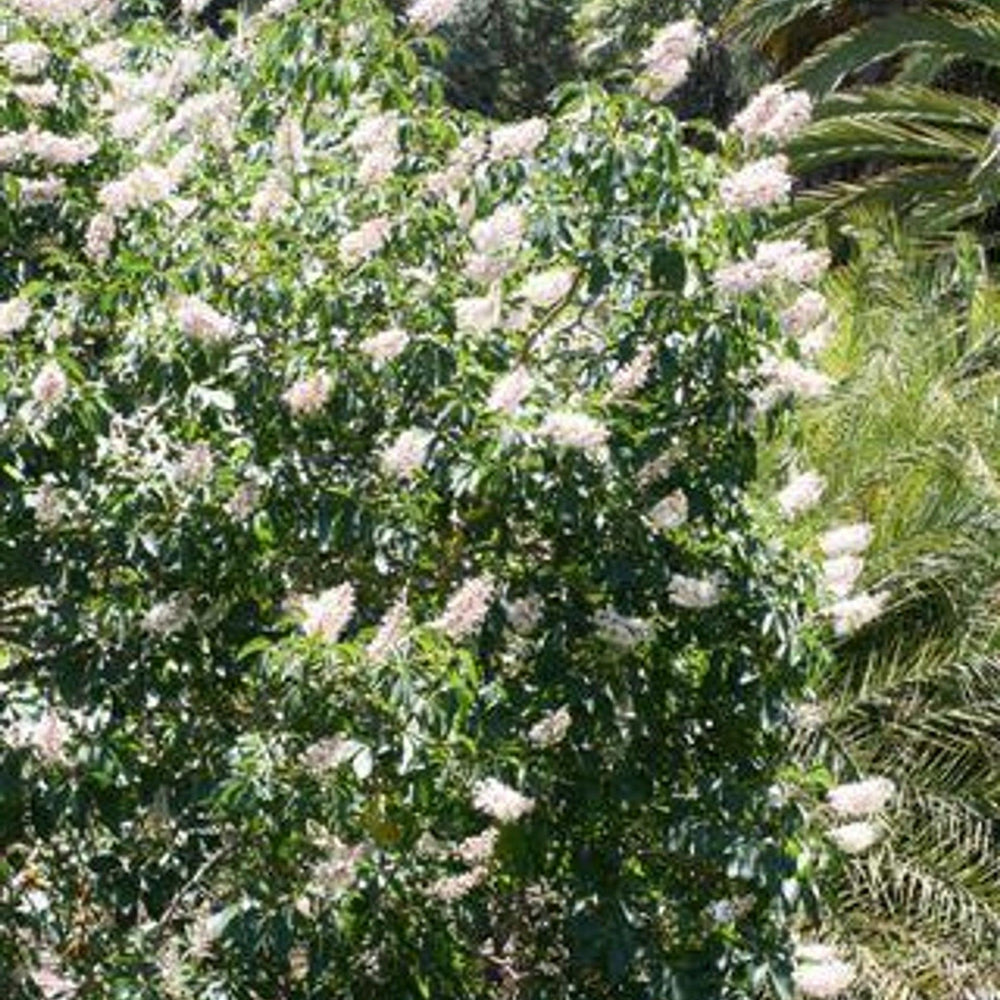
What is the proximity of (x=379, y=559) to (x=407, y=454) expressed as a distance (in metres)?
0.33

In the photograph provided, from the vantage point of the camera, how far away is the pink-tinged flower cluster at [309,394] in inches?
179

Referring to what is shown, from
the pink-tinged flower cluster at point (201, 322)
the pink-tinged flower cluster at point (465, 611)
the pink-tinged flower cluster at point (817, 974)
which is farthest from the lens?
the pink-tinged flower cluster at point (817, 974)

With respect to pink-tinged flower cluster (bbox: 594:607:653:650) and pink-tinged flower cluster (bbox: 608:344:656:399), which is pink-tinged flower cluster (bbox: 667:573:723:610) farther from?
pink-tinged flower cluster (bbox: 608:344:656:399)

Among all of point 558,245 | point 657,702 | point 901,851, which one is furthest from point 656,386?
point 901,851

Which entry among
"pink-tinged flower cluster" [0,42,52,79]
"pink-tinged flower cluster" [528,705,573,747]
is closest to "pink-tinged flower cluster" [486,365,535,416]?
"pink-tinged flower cluster" [528,705,573,747]

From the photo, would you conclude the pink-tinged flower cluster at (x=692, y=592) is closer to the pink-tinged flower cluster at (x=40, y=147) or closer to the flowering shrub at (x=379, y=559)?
the flowering shrub at (x=379, y=559)

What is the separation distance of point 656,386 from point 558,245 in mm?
358

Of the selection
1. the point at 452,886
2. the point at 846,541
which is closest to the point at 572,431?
the point at 846,541

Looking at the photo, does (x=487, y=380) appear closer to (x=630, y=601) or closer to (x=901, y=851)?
(x=630, y=601)

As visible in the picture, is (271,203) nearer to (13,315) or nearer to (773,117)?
(13,315)

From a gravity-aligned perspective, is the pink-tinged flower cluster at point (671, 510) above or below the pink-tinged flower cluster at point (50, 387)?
below

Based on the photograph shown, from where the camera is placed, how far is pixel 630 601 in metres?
4.84

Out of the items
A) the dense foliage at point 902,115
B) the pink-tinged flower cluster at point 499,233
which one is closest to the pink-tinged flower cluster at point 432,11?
the pink-tinged flower cluster at point 499,233

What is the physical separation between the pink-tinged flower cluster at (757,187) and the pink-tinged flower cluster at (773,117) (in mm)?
73
